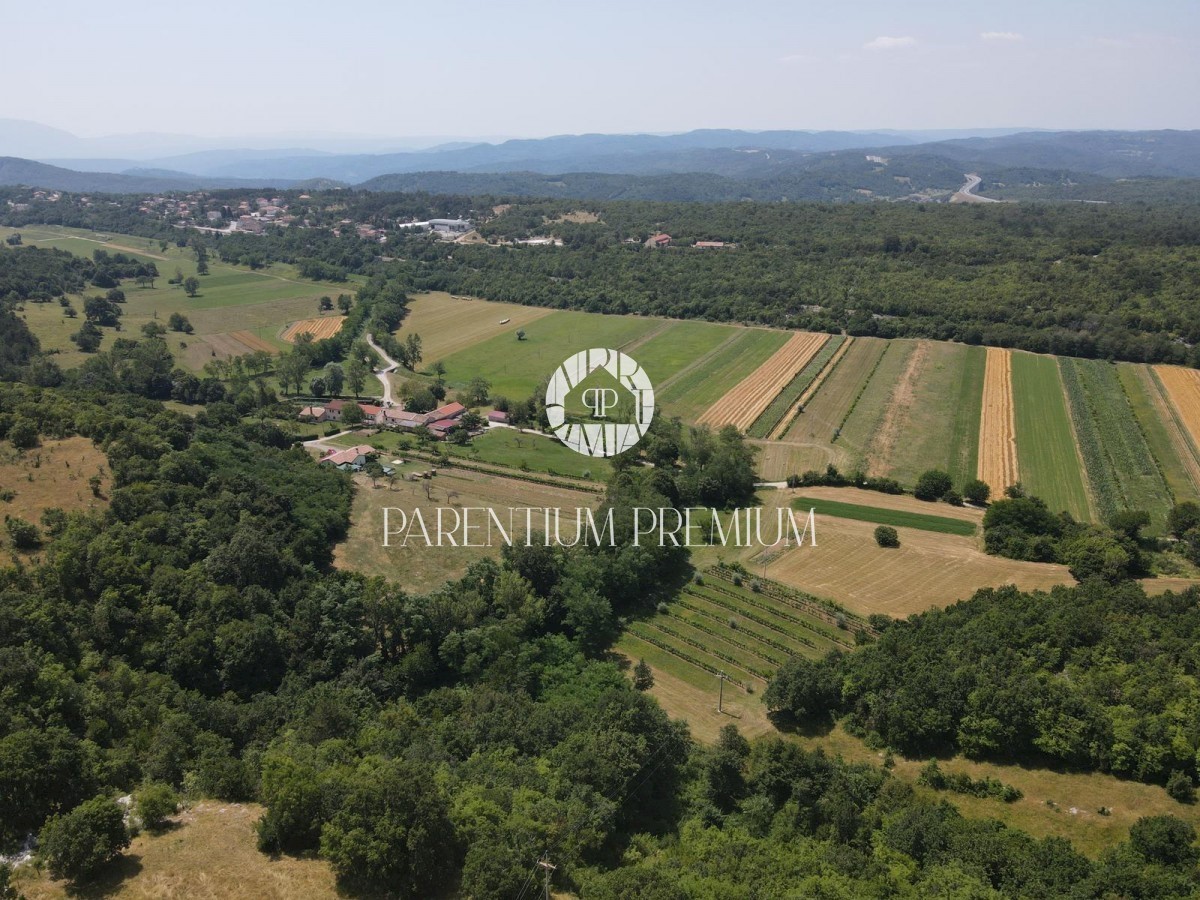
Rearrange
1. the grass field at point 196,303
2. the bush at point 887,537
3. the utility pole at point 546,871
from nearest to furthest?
the utility pole at point 546,871, the bush at point 887,537, the grass field at point 196,303

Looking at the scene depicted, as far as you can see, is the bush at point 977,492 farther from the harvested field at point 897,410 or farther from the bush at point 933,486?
the harvested field at point 897,410

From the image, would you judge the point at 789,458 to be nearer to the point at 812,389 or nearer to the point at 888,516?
the point at 888,516

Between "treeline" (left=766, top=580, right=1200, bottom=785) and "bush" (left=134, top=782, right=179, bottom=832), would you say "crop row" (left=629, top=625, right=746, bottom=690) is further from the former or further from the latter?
"bush" (left=134, top=782, right=179, bottom=832)

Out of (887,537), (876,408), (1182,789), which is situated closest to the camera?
(1182,789)

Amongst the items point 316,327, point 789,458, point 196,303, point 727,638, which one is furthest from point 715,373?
point 196,303

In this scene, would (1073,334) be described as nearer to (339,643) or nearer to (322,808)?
(339,643)

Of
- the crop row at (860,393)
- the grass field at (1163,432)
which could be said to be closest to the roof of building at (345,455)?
the crop row at (860,393)

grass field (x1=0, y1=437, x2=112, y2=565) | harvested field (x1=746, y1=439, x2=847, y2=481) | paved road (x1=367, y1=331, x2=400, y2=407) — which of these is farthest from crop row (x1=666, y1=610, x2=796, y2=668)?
paved road (x1=367, y1=331, x2=400, y2=407)
